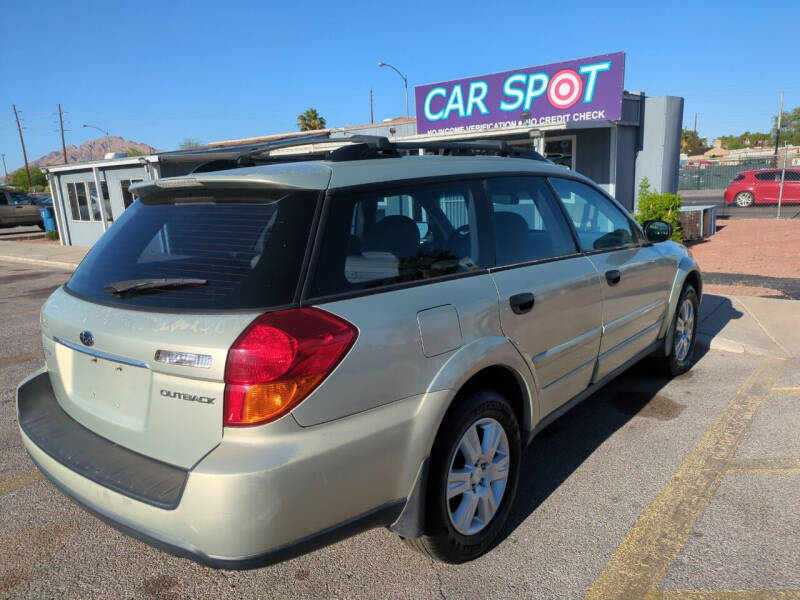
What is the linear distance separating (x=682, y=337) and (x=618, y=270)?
5.38 ft

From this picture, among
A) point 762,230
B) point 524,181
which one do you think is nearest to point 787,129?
point 762,230

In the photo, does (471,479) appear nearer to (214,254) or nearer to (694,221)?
(214,254)

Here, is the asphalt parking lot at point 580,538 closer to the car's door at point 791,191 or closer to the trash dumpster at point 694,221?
the trash dumpster at point 694,221

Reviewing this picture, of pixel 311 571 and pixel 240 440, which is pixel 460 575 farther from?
pixel 240 440

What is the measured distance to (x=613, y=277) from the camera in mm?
3592

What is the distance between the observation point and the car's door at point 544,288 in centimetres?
283

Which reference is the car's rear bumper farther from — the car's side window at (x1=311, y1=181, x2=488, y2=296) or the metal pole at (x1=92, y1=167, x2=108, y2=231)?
the metal pole at (x1=92, y1=167, x2=108, y2=231)

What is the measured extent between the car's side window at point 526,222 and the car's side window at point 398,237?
15 cm

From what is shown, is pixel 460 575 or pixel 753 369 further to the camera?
pixel 753 369

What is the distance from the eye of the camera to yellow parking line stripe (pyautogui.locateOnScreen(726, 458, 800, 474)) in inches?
133

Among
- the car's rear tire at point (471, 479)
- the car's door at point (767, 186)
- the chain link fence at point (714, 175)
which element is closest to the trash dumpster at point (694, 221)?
the car's door at point (767, 186)

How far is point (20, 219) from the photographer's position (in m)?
27.2

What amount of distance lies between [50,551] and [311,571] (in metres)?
1.27

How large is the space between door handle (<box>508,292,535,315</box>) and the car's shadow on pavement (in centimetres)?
107
